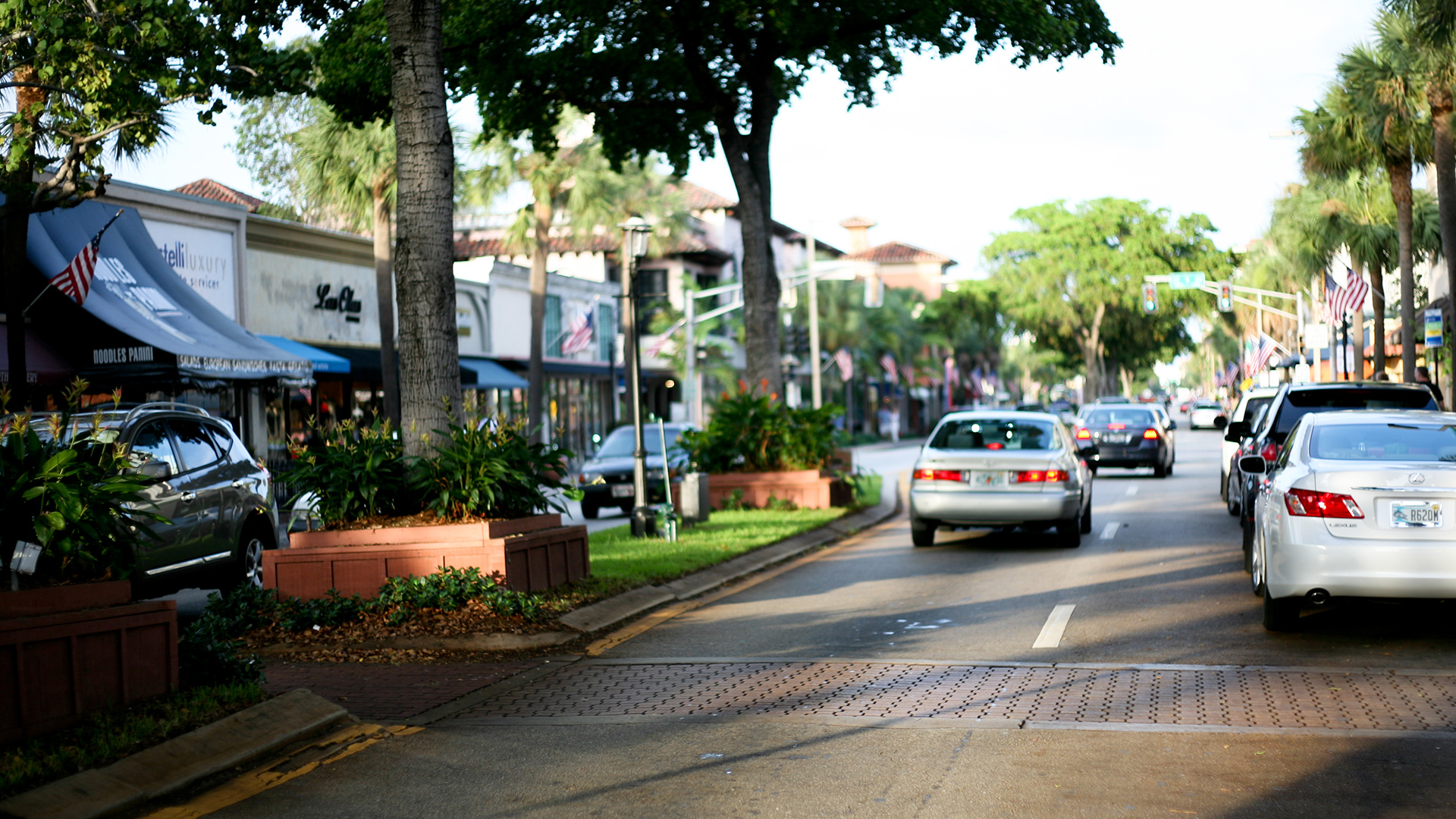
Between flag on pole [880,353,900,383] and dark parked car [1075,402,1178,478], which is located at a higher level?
flag on pole [880,353,900,383]

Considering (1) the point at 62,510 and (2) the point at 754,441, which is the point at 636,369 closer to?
(2) the point at 754,441

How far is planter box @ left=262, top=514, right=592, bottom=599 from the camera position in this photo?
10352 mm

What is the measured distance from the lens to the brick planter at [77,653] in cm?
627

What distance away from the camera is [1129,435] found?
29.4 meters

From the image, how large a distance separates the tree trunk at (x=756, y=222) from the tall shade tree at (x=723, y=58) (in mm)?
23

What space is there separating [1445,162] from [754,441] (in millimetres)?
12920

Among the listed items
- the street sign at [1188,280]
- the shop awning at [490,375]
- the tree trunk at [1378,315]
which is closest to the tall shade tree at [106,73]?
the shop awning at [490,375]

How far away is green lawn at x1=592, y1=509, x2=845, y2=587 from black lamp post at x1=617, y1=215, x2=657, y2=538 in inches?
10.5

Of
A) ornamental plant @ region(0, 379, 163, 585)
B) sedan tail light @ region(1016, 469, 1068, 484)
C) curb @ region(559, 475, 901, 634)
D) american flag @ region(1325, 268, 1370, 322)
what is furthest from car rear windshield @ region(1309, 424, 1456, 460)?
american flag @ region(1325, 268, 1370, 322)

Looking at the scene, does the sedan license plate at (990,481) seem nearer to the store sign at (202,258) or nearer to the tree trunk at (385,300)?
the tree trunk at (385,300)

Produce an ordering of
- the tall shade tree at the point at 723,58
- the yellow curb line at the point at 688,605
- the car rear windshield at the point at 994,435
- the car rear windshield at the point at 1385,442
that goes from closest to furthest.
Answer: the car rear windshield at the point at 1385,442 < the yellow curb line at the point at 688,605 < the car rear windshield at the point at 994,435 < the tall shade tree at the point at 723,58

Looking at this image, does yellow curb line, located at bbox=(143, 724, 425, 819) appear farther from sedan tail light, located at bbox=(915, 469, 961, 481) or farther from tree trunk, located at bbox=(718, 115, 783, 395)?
tree trunk, located at bbox=(718, 115, 783, 395)

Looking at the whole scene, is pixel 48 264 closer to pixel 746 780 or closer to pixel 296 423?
pixel 296 423

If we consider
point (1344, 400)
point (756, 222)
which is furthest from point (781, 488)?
point (1344, 400)
